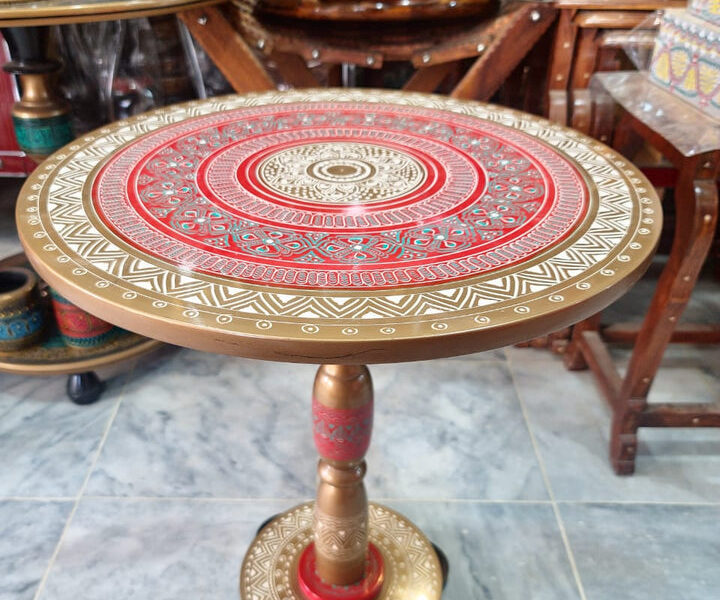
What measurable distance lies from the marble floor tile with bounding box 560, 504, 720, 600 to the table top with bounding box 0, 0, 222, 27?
1409 mm

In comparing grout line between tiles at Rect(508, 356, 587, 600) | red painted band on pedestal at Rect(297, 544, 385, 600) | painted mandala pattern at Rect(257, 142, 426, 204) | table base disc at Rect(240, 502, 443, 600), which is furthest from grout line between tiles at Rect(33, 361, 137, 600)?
grout line between tiles at Rect(508, 356, 587, 600)

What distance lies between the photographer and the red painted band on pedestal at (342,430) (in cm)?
105

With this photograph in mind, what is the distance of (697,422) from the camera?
1.60 m

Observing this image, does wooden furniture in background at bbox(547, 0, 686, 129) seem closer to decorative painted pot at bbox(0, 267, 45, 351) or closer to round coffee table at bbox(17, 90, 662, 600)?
round coffee table at bbox(17, 90, 662, 600)

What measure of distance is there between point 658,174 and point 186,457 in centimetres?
144

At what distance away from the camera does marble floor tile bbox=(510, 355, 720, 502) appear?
1601 millimetres

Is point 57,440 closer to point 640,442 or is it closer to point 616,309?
point 640,442

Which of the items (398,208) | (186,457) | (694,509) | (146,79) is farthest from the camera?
(146,79)

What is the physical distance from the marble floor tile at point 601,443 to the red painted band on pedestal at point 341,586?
1.61 ft

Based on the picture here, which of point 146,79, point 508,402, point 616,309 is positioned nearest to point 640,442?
point 508,402

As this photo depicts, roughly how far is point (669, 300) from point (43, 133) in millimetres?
1538

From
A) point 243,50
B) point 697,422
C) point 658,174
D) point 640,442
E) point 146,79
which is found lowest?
point 640,442

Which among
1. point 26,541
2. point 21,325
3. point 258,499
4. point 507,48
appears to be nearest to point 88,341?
point 21,325

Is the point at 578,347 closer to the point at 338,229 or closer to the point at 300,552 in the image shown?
the point at 300,552
